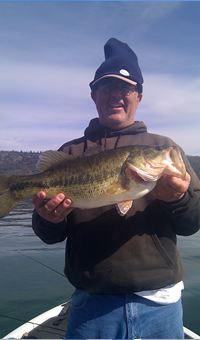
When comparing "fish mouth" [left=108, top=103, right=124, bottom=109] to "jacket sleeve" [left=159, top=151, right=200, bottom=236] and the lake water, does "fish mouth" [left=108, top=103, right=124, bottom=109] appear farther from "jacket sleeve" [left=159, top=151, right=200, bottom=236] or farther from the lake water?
the lake water

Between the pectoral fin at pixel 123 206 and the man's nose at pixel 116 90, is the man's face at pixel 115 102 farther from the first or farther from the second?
the pectoral fin at pixel 123 206

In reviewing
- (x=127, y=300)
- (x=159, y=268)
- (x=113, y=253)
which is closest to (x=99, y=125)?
(x=113, y=253)

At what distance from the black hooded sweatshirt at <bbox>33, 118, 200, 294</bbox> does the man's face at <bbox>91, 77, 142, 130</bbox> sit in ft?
4.14

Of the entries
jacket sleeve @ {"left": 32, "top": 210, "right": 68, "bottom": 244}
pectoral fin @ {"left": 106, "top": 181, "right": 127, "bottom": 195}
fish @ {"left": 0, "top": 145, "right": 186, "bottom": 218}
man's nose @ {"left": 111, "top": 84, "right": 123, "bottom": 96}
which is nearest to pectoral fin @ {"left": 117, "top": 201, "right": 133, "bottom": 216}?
fish @ {"left": 0, "top": 145, "right": 186, "bottom": 218}

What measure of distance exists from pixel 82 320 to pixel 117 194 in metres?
1.51

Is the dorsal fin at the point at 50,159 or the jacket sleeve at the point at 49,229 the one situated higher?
the dorsal fin at the point at 50,159

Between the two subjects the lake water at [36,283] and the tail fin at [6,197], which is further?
the lake water at [36,283]

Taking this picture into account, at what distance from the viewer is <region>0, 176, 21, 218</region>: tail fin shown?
3148 millimetres

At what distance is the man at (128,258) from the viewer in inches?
97.9

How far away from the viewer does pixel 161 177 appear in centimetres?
268

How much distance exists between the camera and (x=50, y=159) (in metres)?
3.30

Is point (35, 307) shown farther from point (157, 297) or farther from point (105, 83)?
point (105, 83)

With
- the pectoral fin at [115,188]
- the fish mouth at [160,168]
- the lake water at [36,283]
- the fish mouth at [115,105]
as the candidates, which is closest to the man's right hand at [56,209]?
the pectoral fin at [115,188]

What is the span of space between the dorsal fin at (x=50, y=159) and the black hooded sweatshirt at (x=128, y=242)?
76cm
